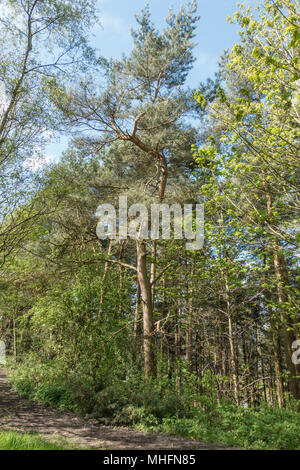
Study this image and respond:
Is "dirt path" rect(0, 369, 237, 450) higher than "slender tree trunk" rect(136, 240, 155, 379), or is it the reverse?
"slender tree trunk" rect(136, 240, 155, 379)

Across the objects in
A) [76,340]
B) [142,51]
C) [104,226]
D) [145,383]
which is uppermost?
[142,51]

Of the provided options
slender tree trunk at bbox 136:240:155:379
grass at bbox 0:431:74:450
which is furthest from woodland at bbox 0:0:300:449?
grass at bbox 0:431:74:450

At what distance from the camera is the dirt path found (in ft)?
15.9

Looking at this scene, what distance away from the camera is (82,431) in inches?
221

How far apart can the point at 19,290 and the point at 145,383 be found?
4.13m

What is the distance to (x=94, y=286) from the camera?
8555mm

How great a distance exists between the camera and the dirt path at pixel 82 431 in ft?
15.9

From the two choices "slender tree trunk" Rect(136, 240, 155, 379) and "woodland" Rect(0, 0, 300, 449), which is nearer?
"woodland" Rect(0, 0, 300, 449)

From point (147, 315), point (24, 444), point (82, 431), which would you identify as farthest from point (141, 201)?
point (24, 444)

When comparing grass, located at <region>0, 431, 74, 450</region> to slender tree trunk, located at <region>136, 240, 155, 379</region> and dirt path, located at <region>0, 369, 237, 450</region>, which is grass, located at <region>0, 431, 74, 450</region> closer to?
dirt path, located at <region>0, 369, 237, 450</region>

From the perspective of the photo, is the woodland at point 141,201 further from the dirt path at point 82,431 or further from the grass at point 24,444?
the grass at point 24,444

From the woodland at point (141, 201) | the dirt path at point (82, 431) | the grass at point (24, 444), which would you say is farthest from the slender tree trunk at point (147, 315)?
the grass at point (24, 444)

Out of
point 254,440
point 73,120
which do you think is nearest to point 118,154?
point 73,120

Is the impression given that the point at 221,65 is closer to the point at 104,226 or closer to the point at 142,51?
the point at 142,51
